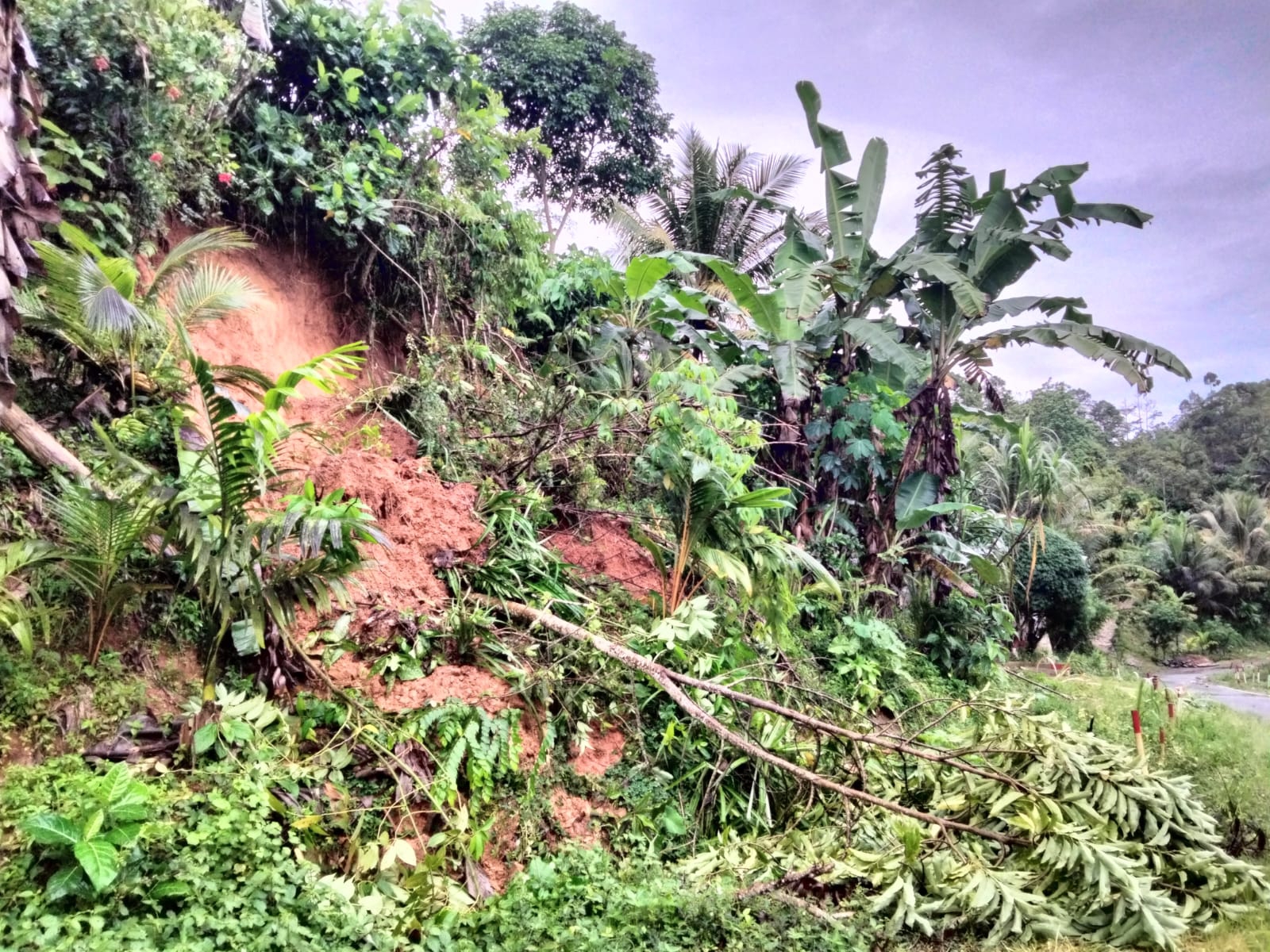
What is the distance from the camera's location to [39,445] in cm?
347

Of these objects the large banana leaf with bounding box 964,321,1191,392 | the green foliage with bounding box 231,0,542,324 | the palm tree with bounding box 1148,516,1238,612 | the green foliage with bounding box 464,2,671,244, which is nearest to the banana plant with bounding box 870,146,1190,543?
the large banana leaf with bounding box 964,321,1191,392

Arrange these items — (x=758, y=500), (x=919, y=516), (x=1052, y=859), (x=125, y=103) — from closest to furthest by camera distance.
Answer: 1. (x=1052, y=859)
2. (x=125, y=103)
3. (x=758, y=500)
4. (x=919, y=516)

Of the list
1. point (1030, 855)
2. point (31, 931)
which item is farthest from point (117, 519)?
point (1030, 855)

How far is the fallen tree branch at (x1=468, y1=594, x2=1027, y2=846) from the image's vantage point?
10.7ft

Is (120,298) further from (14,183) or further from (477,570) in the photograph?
(477,570)

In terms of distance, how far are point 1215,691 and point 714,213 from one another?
10.4 metres

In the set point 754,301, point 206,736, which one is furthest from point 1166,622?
point 206,736

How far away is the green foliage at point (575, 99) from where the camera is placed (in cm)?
1386

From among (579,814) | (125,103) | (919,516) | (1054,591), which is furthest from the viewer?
(1054,591)

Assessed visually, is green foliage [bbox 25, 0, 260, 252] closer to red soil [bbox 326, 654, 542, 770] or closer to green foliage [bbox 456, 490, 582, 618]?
green foliage [bbox 456, 490, 582, 618]

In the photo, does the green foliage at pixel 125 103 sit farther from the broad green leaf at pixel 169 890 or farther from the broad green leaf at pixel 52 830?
the broad green leaf at pixel 169 890

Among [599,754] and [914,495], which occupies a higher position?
[914,495]

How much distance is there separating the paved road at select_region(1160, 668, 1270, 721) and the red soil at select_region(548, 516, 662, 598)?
16.8 feet

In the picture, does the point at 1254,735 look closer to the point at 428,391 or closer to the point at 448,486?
the point at 448,486
